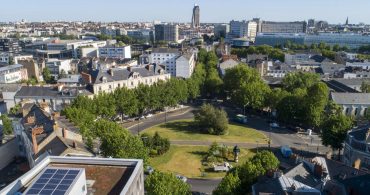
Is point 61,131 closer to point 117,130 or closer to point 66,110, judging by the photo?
point 117,130

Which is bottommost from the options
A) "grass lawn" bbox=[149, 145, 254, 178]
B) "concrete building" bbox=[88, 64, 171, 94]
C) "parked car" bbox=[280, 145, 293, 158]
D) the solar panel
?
"grass lawn" bbox=[149, 145, 254, 178]

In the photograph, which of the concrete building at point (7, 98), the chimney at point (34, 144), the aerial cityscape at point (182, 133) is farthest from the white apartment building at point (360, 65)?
the chimney at point (34, 144)

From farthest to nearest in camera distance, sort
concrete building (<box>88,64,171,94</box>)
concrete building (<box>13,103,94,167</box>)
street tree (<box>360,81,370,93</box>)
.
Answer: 1. street tree (<box>360,81,370,93</box>)
2. concrete building (<box>88,64,171,94</box>)
3. concrete building (<box>13,103,94,167</box>)

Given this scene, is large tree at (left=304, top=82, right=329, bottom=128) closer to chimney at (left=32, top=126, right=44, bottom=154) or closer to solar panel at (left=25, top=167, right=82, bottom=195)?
chimney at (left=32, top=126, right=44, bottom=154)

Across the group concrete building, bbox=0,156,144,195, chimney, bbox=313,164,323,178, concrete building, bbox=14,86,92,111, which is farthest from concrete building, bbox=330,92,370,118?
concrete building, bbox=0,156,144,195

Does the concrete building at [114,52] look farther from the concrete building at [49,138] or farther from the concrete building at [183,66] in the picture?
the concrete building at [49,138]

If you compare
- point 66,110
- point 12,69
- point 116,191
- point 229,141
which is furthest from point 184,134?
point 12,69
